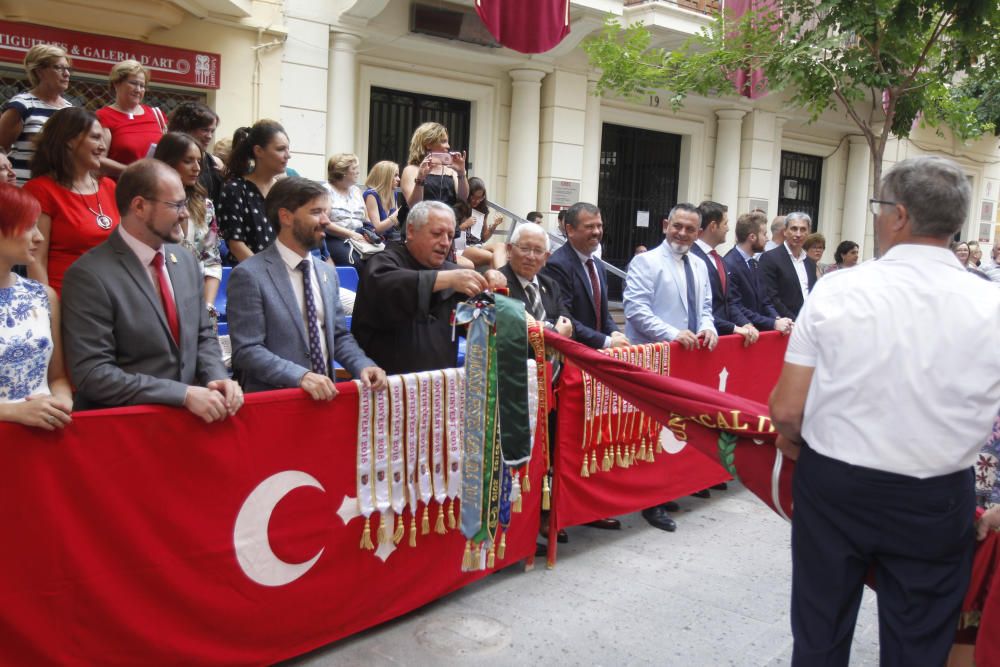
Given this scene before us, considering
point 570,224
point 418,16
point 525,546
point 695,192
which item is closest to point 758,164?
point 695,192

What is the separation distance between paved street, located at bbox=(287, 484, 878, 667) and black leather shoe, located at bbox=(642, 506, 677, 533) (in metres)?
0.10

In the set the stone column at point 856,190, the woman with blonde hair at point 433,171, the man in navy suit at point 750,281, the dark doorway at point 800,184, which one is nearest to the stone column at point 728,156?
the dark doorway at point 800,184

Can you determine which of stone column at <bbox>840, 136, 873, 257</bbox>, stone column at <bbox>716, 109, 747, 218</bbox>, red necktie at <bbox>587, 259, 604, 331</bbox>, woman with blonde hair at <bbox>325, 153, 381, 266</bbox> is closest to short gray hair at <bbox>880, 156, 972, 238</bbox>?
red necktie at <bbox>587, 259, 604, 331</bbox>

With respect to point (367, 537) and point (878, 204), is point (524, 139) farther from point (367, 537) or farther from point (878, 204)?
point (878, 204)

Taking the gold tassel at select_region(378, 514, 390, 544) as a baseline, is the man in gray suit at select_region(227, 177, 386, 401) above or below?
above

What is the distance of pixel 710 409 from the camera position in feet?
10.4

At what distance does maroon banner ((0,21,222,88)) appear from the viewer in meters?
7.86

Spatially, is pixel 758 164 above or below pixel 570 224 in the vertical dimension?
above

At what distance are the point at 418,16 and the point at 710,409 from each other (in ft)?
29.0

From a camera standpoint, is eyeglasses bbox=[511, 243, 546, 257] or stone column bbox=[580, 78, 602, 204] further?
stone column bbox=[580, 78, 602, 204]

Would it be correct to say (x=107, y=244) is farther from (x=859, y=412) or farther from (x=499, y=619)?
(x=859, y=412)

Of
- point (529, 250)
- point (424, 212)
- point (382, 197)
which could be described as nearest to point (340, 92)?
point (382, 197)

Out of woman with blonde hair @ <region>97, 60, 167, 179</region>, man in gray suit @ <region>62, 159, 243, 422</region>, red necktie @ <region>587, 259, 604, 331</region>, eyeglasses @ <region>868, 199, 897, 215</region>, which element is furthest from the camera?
red necktie @ <region>587, 259, 604, 331</region>

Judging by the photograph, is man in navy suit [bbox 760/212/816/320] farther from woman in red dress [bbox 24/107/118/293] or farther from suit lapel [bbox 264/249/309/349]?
woman in red dress [bbox 24/107/118/293]
